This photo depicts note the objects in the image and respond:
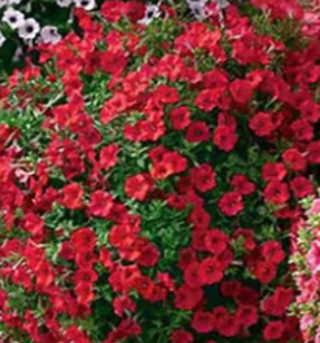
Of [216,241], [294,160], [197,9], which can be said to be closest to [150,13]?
[197,9]

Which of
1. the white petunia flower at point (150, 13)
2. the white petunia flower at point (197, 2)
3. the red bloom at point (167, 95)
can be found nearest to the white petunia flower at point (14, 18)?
the white petunia flower at point (150, 13)

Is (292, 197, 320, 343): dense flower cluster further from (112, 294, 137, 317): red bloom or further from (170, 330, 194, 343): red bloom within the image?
(112, 294, 137, 317): red bloom

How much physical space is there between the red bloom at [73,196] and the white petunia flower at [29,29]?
869mm

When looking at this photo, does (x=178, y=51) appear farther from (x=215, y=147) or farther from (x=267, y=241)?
(x=267, y=241)

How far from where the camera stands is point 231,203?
3.46 metres

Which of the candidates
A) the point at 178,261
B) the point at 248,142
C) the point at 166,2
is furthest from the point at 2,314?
the point at 166,2

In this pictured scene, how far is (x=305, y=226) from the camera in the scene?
337cm

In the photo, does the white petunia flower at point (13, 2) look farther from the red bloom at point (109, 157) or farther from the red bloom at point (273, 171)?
the red bloom at point (273, 171)

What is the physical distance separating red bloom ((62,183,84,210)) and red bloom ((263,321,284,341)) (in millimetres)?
615

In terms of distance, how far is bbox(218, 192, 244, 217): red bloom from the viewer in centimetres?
345

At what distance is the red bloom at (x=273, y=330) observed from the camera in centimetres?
343

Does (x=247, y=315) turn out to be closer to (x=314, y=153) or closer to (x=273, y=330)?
(x=273, y=330)

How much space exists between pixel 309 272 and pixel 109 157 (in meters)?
0.64

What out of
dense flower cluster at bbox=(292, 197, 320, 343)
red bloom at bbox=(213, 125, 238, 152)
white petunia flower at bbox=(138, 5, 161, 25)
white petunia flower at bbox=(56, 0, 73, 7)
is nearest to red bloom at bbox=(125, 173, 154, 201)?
red bloom at bbox=(213, 125, 238, 152)
